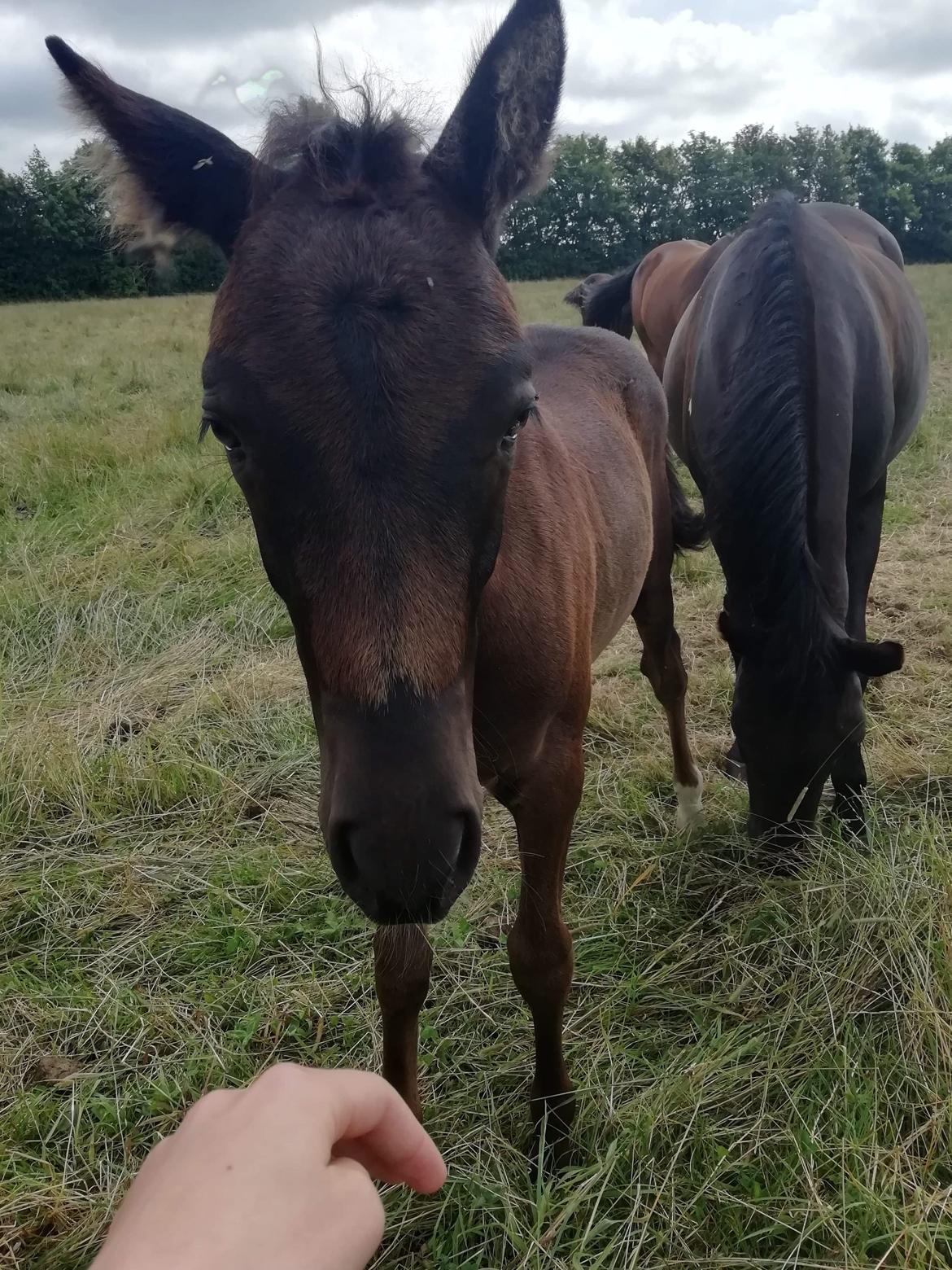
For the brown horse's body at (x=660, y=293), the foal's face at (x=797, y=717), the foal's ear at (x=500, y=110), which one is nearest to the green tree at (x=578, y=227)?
the brown horse's body at (x=660, y=293)

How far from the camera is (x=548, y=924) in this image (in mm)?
2146

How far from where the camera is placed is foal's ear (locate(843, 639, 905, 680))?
7.97 ft

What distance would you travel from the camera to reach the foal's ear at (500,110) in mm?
1520

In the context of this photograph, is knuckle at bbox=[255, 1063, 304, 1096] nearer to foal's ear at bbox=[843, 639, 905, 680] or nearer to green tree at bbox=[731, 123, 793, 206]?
foal's ear at bbox=[843, 639, 905, 680]

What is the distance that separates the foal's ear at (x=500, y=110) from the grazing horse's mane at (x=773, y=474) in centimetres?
148

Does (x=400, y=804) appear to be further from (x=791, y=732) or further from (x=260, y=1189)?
(x=791, y=732)

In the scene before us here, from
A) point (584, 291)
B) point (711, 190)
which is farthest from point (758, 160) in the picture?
point (584, 291)

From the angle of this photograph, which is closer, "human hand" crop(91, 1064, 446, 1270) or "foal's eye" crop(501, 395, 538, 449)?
"human hand" crop(91, 1064, 446, 1270)

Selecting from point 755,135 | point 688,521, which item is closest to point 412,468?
point 688,521

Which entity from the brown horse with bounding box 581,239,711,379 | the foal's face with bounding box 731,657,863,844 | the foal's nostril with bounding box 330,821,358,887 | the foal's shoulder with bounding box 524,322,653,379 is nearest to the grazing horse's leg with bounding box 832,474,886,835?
the foal's face with bounding box 731,657,863,844

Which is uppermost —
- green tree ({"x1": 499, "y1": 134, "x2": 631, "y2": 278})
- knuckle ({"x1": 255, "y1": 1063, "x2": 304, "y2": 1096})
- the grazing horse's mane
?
green tree ({"x1": 499, "y1": 134, "x2": 631, "y2": 278})

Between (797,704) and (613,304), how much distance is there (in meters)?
7.73

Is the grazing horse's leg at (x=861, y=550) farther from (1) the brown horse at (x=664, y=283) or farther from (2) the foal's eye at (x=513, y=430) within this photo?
(2) the foal's eye at (x=513, y=430)

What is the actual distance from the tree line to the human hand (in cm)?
3411
